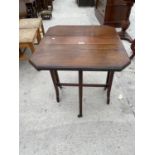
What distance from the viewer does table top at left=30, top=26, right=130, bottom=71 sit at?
3.92ft

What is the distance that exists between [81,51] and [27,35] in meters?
1.30

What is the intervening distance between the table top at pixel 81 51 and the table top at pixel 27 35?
0.71 m

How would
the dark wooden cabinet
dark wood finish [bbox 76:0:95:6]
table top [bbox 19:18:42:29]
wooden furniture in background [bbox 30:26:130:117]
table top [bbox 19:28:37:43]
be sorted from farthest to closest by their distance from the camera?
dark wood finish [bbox 76:0:95:6], the dark wooden cabinet, table top [bbox 19:18:42:29], table top [bbox 19:28:37:43], wooden furniture in background [bbox 30:26:130:117]

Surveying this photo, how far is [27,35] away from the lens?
2.32 metres

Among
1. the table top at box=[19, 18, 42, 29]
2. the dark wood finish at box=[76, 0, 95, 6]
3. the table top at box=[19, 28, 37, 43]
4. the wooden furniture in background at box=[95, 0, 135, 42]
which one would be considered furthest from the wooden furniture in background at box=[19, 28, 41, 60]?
the dark wood finish at box=[76, 0, 95, 6]

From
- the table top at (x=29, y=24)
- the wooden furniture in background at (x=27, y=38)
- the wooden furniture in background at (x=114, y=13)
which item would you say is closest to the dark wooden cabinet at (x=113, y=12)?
the wooden furniture in background at (x=114, y=13)

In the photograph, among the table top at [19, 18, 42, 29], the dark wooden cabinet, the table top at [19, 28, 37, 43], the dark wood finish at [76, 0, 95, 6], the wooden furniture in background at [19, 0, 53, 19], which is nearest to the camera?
the table top at [19, 28, 37, 43]

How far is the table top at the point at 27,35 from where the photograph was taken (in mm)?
2240

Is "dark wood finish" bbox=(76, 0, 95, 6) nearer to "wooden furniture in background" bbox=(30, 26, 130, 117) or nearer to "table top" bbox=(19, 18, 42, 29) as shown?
"table top" bbox=(19, 18, 42, 29)

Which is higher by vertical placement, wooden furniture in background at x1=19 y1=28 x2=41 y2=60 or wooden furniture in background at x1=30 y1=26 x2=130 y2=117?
wooden furniture in background at x1=30 y1=26 x2=130 y2=117

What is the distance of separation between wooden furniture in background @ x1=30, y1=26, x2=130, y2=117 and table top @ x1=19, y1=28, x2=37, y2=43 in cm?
71

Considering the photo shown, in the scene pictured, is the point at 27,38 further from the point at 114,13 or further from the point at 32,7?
the point at 114,13
